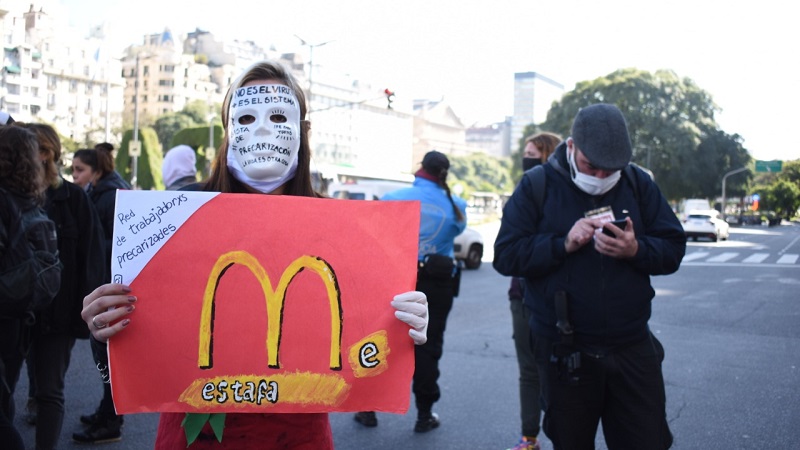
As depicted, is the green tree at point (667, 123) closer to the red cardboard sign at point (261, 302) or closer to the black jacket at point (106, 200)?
the black jacket at point (106, 200)

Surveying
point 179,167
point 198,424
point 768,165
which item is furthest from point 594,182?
point 768,165

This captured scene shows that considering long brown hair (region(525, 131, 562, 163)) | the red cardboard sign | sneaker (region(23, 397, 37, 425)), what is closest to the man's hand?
the red cardboard sign

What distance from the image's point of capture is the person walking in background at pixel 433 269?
558cm

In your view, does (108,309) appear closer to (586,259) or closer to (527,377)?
(586,259)

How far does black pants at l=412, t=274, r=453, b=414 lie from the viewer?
18.3 ft

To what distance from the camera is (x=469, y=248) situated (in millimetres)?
18781

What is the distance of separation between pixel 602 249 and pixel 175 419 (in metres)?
1.67

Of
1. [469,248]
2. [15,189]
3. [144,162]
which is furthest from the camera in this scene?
[144,162]

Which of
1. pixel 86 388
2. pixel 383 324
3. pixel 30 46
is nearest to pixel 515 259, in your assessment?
pixel 383 324

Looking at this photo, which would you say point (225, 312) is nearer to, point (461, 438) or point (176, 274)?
point (176, 274)

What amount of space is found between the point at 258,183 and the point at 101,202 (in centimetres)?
363

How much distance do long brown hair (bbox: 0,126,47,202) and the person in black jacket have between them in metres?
0.49

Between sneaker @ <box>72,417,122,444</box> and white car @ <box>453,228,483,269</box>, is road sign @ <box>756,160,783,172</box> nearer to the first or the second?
white car @ <box>453,228,483,269</box>

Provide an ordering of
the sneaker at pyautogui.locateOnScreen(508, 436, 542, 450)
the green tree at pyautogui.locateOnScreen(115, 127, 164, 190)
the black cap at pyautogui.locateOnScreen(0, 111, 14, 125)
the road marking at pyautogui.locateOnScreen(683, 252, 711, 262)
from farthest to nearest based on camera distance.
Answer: the green tree at pyautogui.locateOnScreen(115, 127, 164, 190) < the road marking at pyautogui.locateOnScreen(683, 252, 711, 262) < the sneaker at pyautogui.locateOnScreen(508, 436, 542, 450) < the black cap at pyautogui.locateOnScreen(0, 111, 14, 125)
